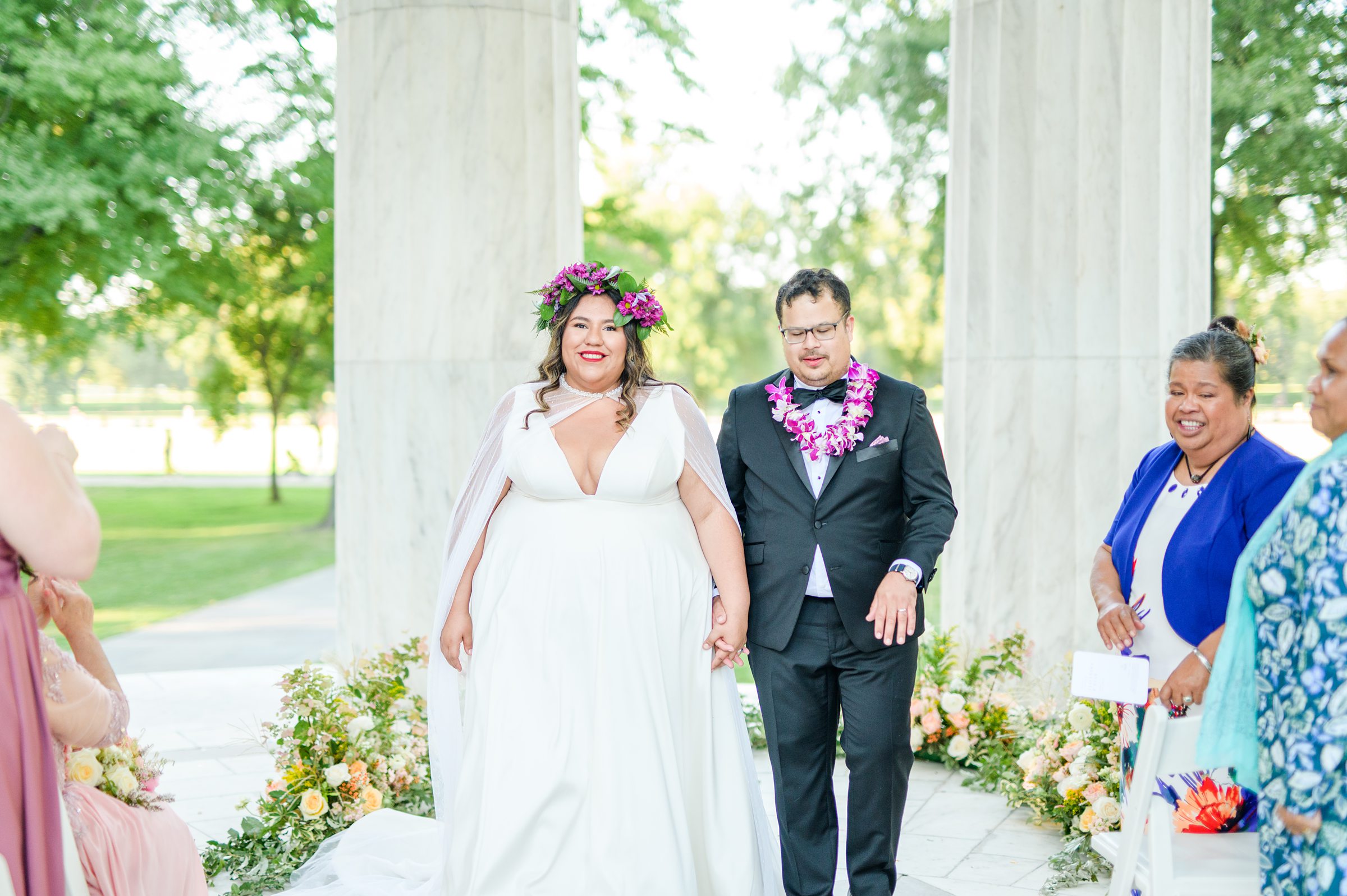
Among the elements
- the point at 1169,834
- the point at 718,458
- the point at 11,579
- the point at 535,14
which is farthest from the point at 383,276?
the point at 1169,834

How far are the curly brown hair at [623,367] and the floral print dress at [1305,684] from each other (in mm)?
2090

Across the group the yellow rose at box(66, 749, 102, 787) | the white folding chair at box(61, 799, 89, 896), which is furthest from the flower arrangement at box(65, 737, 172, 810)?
the white folding chair at box(61, 799, 89, 896)

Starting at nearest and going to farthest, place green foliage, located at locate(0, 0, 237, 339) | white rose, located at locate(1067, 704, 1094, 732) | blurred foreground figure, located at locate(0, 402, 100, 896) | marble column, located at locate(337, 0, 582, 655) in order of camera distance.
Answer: blurred foreground figure, located at locate(0, 402, 100, 896), white rose, located at locate(1067, 704, 1094, 732), marble column, located at locate(337, 0, 582, 655), green foliage, located at locate(0, 0, 237, 339)

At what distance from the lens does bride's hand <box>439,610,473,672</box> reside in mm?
4121

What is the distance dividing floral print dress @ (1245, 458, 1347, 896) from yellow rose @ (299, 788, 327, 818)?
3516mm

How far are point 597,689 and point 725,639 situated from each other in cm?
47

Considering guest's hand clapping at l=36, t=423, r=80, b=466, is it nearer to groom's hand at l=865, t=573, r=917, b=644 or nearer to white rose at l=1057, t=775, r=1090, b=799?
groom's hand at l=865, t=573, r=917, b=644

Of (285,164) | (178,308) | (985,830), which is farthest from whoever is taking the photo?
(178,308)

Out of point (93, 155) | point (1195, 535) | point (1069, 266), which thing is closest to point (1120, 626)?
point (1195, 535)

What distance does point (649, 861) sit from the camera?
12.5ft

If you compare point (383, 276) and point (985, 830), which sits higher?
point (383, 276)

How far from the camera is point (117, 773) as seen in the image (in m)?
3.75

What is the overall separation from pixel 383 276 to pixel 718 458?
8.40ft

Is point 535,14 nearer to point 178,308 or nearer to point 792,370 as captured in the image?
point 792,370
